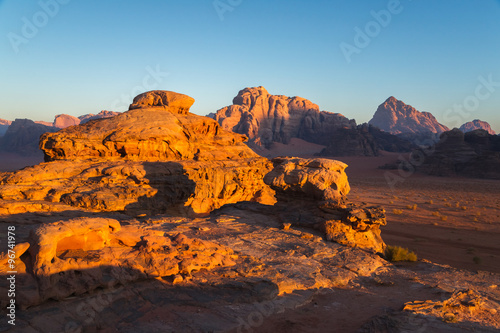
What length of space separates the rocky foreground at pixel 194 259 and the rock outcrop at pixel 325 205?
0.13 feet

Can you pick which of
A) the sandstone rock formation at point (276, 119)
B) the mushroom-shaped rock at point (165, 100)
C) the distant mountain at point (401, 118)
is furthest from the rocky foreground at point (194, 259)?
the distant mountain at point (401, 118)

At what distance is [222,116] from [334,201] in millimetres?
74091

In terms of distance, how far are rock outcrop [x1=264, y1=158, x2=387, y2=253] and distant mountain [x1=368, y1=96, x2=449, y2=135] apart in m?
157

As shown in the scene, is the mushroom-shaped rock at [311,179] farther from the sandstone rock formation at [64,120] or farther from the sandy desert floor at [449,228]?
the sandstone rock formation at [64,120]

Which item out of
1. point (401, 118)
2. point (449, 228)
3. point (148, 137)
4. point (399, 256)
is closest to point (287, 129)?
point (449, 228)

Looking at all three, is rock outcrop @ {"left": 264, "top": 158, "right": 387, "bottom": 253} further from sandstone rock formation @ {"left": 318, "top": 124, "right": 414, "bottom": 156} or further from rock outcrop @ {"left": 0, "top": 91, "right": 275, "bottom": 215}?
sandstone rock formation @ {"left": 318, "top": 124, "right": 414, "bottom": 156}

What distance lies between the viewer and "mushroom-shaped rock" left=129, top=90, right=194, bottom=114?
601 inches

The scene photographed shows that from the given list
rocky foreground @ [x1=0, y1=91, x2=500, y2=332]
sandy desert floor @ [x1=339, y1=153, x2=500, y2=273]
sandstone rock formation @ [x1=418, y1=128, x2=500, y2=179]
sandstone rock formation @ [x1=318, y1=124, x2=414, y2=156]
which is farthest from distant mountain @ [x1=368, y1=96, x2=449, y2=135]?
rocky foreground @ [x1=0, y1=91, x2=500, y2=332]

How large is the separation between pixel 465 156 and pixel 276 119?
46239mm

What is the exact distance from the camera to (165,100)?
50.9ft

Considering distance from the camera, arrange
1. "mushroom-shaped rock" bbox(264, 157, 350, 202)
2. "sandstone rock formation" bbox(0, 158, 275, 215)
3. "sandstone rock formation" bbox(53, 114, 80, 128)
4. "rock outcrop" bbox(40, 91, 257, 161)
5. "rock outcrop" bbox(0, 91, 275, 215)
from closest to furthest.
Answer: "sandstone rock formation" bbox(0, 158, 275, 215), "mushroom-shaped rock" bbox(264, 157, 350, 202), "rock outcrop" bbox(0, 91, 275, 215), "rock outcrop" bbox(40, 91, 257, 161), "sandstone rock formation" bbox(53, 114, 80, 128)

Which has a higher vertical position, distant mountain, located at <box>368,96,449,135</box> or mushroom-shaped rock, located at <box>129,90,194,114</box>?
distant mountain, located at <box>368,96,449,135</box>

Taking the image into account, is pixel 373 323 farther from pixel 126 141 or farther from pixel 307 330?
Result: pixel 126 141

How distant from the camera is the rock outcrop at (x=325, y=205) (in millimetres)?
8273
